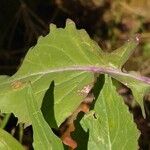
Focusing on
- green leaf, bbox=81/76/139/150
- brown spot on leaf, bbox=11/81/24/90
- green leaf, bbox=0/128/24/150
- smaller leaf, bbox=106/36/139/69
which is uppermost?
brown spot on leaf, bbox=11/81/24/90

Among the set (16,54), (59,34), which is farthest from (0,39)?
(59,34)

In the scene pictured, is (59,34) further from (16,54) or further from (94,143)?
(16,54)

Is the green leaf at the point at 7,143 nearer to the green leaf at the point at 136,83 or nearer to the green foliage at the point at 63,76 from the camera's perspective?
the green foliage at the point at 63,76

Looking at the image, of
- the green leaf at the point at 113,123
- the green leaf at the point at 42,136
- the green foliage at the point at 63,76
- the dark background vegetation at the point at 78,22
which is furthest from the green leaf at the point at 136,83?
the dark background vegetation at the point at 78,22

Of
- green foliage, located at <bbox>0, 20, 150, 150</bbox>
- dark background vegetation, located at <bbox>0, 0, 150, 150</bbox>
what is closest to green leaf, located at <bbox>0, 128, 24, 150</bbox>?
green foliage, located at <bbox>0, 20, 150, 150</bbox>

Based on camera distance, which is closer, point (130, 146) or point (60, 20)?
point (130, 146)

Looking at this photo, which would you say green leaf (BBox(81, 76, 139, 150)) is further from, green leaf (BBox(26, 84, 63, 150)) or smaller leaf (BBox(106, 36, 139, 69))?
smaller leaf (BBox(106, 36, 139, 69))
